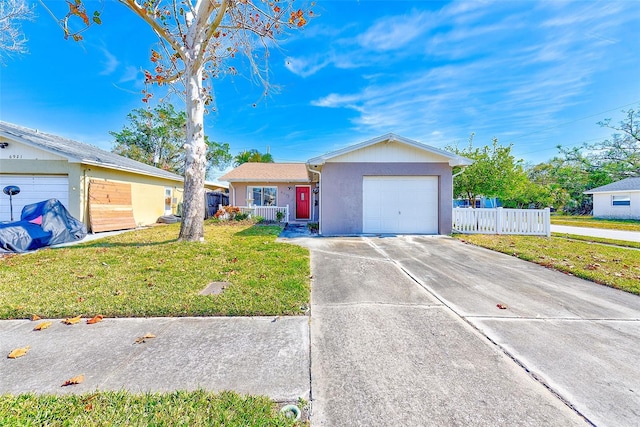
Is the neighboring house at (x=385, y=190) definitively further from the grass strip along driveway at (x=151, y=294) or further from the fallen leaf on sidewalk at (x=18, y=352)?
the fallen leaf on sidewalk at (x=18, y=352)

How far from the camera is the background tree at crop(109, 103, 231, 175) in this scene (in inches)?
1061

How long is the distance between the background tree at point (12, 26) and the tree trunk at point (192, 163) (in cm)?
843

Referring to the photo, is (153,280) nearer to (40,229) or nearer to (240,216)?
(40,229)

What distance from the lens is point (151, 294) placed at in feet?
12.5

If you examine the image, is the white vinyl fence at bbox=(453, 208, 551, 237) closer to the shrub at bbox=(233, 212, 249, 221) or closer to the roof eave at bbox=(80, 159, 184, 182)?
the shrub at bbox=(233, 212, 249, 221)

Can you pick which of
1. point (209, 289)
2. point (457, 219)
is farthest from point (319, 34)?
point (209, 289)

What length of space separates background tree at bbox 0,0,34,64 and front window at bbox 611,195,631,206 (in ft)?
127

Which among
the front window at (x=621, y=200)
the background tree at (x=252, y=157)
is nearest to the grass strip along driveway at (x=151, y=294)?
the background tree at (x=252, y=157)

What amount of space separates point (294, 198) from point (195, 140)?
958cm

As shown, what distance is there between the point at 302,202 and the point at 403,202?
8368 mm

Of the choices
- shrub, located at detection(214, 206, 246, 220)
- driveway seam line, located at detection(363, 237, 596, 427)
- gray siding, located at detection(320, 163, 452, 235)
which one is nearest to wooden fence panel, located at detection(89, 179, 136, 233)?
shrub, located at detection(214, 206, 246, 220)

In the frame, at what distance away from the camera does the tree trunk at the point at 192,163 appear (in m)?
7.78

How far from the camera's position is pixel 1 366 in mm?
2244

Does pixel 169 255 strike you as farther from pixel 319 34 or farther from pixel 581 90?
pixel 581 90
